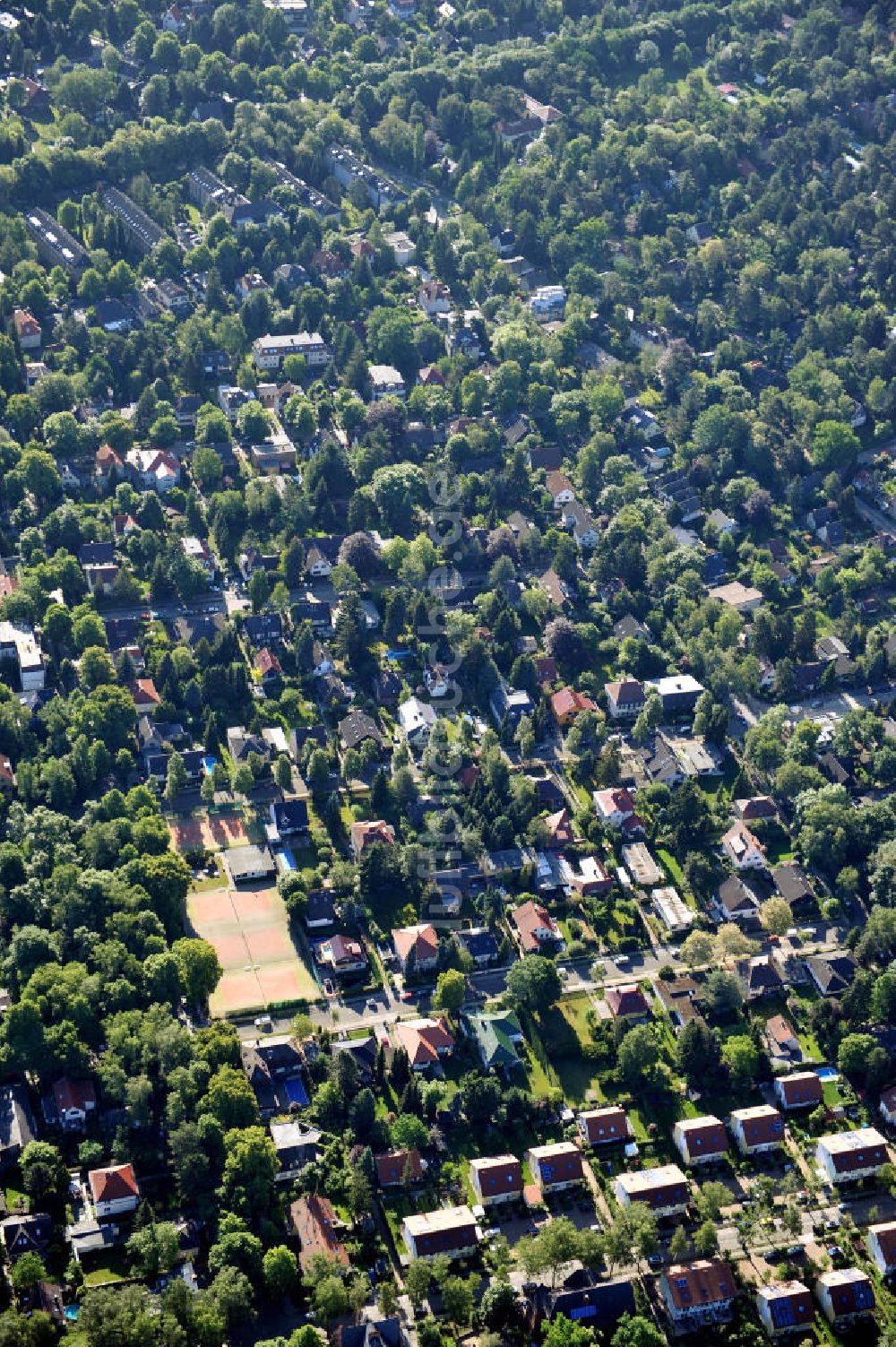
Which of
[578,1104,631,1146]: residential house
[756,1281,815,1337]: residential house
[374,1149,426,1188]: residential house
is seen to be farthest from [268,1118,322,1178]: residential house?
[756,1281,815,1337]: residential house

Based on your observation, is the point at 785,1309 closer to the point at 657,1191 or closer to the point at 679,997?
the point at 657,1191

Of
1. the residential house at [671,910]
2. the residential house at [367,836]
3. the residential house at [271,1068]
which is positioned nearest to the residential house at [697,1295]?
the residential house at [271,1068]

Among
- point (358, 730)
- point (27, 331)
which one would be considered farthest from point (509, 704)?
point (27, 331)

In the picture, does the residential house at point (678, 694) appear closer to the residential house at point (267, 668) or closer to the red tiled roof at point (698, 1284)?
the residential house at point (267, 668)

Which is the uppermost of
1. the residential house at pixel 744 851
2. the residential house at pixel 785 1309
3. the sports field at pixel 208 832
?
the residential house at pixel 744 851

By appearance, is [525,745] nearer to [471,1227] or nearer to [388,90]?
Result: [471,1227]
